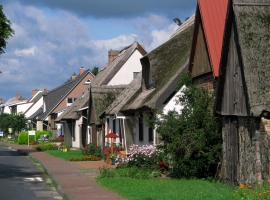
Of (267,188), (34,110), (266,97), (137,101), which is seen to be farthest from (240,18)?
(34,110)

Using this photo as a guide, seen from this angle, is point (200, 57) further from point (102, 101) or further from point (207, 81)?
point (102, 101)

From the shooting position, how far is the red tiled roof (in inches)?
730

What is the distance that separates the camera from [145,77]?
95.3ft

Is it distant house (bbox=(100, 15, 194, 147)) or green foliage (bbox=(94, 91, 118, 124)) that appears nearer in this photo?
distant house (bbox=(100, 15, 194, 147))

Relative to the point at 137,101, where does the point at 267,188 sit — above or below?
below

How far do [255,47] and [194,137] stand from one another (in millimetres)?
4130

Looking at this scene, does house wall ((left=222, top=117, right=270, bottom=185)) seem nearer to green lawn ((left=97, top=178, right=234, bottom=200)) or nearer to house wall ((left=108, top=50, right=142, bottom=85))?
green lawn ((left=97, top=178, right=234, bottom=200))

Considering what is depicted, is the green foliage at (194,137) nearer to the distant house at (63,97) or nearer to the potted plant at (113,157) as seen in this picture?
the potted plant at (113,157)

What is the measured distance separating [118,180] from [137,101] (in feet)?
30.8

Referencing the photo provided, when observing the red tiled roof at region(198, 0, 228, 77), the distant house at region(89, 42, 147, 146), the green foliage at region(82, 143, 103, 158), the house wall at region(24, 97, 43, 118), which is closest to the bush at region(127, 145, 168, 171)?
the red tiled roof at region(198, 0, 228, 77)

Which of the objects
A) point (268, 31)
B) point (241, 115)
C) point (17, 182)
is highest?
point (268, 31)

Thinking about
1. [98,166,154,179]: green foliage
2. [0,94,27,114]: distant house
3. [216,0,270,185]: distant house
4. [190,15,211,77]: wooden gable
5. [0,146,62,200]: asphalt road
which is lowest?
[0,146,62,200]: asphalt road

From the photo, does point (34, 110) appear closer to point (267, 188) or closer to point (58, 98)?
point (58, 98)

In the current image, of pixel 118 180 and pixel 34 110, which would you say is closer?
pixel 118 180
